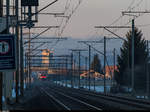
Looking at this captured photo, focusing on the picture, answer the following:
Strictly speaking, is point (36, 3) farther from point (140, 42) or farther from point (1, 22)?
point (140, 42)

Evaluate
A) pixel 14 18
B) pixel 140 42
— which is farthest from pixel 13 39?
pixel 140 42

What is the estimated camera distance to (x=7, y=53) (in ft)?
56.0

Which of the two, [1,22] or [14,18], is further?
[14,18]

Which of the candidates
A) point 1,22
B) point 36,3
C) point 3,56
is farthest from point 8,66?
point 36,3

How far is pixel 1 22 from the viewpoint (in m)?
18.6

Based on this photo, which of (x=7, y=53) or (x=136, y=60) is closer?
(x=7, y=53)

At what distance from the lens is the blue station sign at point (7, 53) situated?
17.0 m

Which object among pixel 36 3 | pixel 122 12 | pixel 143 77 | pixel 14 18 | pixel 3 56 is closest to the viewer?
pixel 3 56

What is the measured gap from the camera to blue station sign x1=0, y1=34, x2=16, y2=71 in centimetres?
1697

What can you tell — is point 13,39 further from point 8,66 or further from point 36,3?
point 36,3

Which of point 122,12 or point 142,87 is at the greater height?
point 122,12

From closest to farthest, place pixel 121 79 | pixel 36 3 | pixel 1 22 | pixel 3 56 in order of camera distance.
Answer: pixel 3 56, pixel 1 22, pixel 36 3, pixel 121 79

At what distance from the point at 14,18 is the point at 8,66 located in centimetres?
1865

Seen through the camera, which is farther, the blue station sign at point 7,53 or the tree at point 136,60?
the tree at point 136,60
